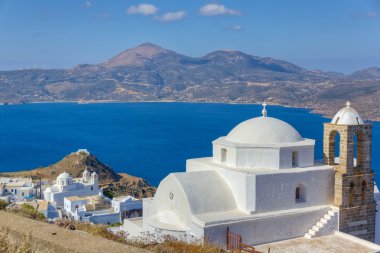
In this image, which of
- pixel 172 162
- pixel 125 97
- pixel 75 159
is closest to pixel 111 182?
pixel 75 159

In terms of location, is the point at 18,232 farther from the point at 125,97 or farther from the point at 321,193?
the point at 125,97

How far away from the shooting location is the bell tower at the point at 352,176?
35.5 ft

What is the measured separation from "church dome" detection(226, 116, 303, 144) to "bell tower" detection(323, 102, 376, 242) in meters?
0.99

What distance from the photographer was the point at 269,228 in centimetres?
994

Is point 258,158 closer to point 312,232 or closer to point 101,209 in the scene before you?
point 312,232

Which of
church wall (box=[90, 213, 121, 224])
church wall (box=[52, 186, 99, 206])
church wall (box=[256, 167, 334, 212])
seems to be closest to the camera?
church wall (box=[256, 167, 334, 212])

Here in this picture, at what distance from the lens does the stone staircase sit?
10.4 meters

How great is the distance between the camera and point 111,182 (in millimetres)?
42594

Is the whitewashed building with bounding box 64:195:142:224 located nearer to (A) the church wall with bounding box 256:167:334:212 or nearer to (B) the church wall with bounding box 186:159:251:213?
(B) the church wall with bounding box 186:159:251:213

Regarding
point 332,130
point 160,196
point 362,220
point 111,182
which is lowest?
point 111,182

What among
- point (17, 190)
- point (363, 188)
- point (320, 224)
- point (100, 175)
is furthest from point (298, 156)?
point (100, 175)

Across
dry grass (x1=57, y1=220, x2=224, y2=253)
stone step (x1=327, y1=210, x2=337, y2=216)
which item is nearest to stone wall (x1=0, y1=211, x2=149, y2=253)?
dry grass (x1=57, y1=220, x2=224, y2=253)

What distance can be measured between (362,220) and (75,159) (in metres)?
38.5

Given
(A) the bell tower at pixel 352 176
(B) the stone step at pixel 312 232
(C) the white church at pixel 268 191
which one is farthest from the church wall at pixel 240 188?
(A) the bell tower at pixel 352 176
